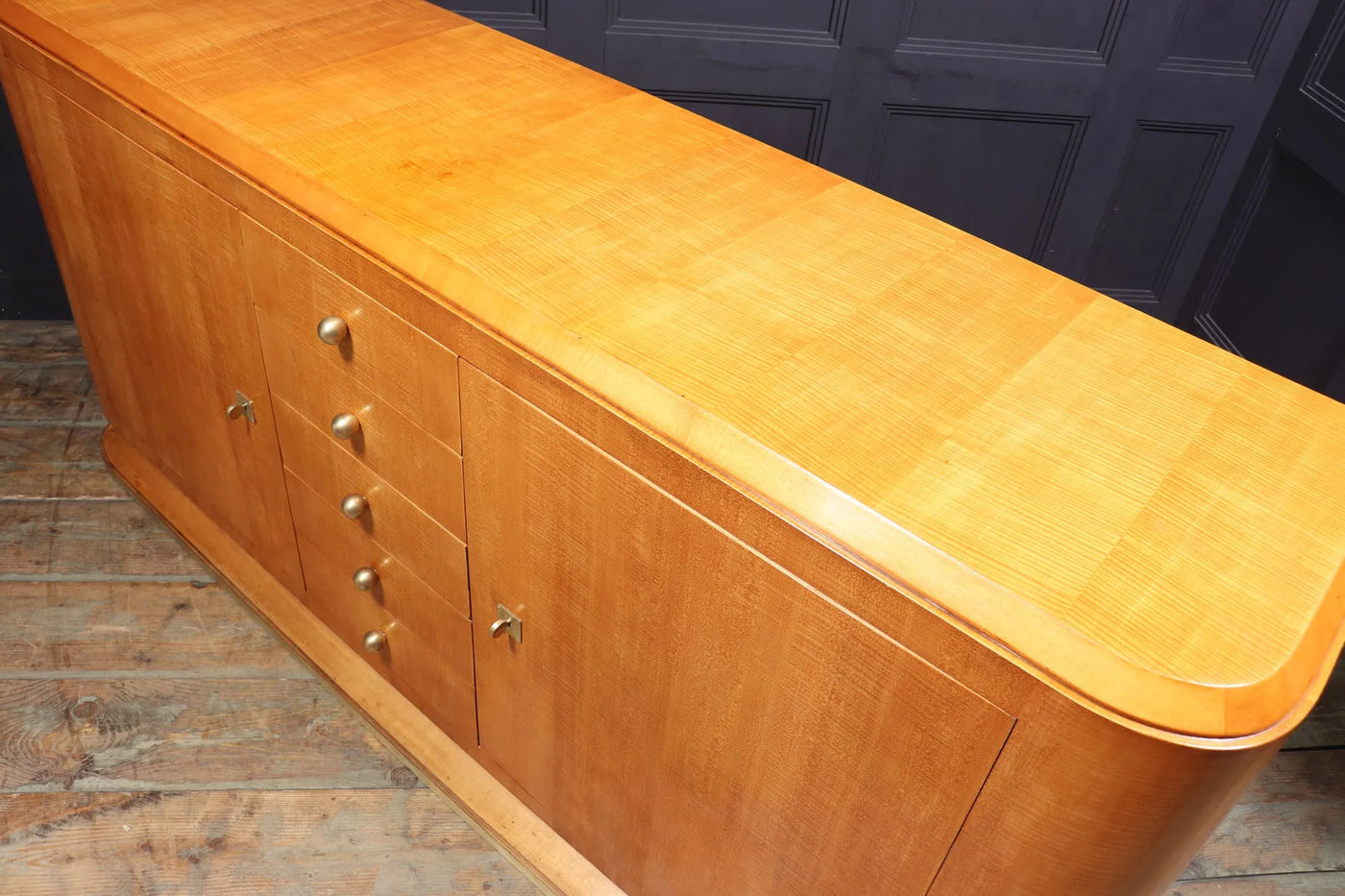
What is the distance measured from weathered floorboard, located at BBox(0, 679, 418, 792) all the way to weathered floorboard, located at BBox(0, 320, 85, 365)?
2.51 feet

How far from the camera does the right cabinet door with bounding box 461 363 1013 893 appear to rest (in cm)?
78

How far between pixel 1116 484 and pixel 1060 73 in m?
1.56

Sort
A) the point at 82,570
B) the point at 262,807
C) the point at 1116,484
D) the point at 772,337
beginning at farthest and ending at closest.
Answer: the point at 82,570, the point at 262,807, the point at 772,337, the point at 1116,484

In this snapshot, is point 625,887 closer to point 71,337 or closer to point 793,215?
point 793,215

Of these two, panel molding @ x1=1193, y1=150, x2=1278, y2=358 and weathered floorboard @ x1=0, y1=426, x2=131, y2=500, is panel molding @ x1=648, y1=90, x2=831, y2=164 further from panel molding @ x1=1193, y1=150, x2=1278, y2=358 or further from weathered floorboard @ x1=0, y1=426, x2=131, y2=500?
weathered floorboard @ x1=0, y1=426, x2=131, y2=500

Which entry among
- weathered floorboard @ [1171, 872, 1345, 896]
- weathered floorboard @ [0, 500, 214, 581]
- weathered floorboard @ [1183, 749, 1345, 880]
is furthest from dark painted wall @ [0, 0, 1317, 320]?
weathered floorboard @ [1171, 872, 1345, 896]

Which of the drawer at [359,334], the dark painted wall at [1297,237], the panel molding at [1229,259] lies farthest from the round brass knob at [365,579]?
the panel molding at [1229,259]

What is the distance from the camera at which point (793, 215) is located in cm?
103

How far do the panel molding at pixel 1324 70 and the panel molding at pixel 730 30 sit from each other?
883 millimetres

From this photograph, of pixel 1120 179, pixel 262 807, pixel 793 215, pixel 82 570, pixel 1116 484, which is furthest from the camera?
pixel 1120 179

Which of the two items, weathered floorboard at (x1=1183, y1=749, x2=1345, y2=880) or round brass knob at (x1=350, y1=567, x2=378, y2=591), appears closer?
round brass knob at (x1=350, y1=567, x2=378, y2=591)

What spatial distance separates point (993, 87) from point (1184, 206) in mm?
539

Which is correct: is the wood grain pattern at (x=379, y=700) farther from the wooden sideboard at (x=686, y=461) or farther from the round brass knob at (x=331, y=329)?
the round brass knob at (x=331, y=329)

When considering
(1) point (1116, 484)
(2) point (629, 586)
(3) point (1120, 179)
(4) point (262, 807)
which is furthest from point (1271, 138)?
(4) point (262, 807)
